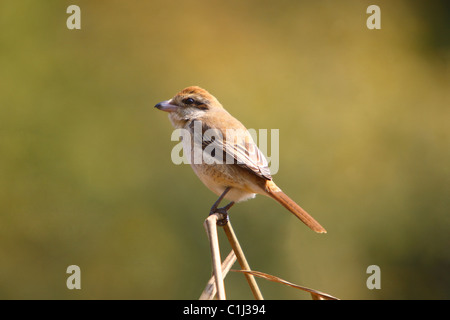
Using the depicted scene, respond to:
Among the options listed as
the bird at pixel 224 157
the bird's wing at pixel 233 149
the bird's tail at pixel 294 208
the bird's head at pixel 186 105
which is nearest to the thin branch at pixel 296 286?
the bird's tail at pixel 294 208

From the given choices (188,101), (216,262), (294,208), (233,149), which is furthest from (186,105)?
(216,262)

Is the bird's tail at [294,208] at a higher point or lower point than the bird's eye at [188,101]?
lower

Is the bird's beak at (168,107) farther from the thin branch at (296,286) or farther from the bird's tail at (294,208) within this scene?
the thin branch at (296,286)

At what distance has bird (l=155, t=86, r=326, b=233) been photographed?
253cm

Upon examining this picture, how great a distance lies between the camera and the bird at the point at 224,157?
2529 mm

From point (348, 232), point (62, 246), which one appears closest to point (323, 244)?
point (348, 232)

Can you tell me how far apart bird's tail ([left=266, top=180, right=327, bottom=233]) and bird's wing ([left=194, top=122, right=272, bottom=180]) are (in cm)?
7

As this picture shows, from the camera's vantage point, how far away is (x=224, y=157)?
2.56 meters

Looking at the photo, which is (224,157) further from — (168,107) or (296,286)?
(296,286)

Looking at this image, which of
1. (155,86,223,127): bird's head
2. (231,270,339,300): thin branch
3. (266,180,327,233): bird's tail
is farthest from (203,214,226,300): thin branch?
(155,86,223,127): bird's head

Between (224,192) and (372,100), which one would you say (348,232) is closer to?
(372,100)

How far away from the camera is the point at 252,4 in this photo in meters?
5.71

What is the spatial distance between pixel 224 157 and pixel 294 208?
0.42m

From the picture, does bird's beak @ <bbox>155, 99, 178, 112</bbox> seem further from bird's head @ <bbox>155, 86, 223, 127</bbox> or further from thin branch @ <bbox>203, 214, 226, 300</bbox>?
thin branch @ <bbox>203, 214, 226, 300</bbox>
